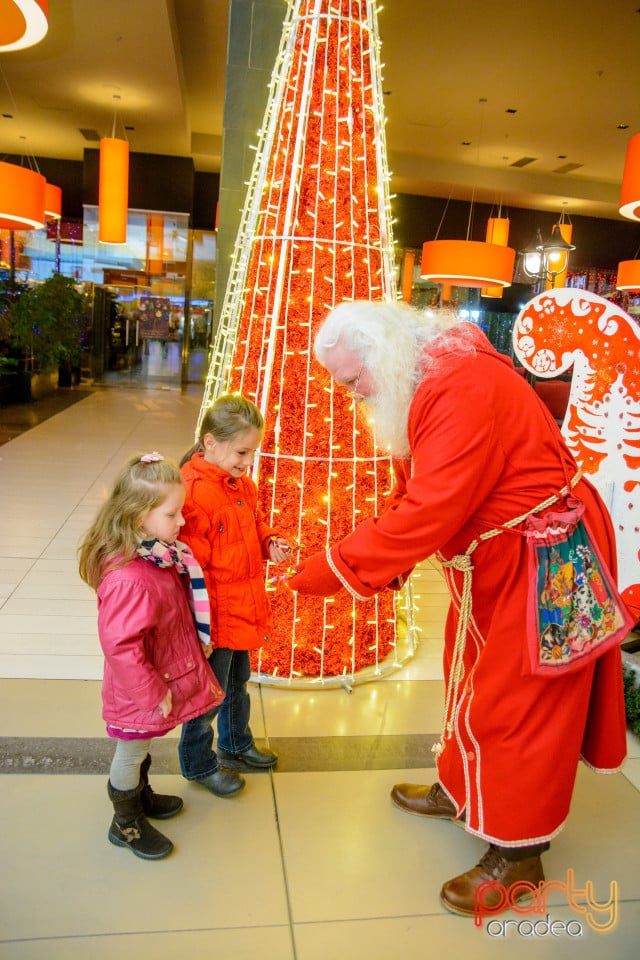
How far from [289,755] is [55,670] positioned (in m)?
1.11

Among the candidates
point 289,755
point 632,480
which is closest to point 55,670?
point 289,755

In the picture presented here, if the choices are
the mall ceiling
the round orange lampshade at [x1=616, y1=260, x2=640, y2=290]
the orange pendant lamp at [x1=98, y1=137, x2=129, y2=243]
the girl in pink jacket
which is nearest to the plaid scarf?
the girl in pink jacket

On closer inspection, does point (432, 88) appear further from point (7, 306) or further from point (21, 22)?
point (21, 22)

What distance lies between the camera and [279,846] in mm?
2064

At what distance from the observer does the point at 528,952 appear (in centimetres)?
178

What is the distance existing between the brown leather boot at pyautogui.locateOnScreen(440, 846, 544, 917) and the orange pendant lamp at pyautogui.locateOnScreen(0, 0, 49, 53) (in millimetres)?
3090

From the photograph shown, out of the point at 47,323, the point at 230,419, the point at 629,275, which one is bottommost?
the point at 230,419

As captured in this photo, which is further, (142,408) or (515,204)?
(515,204)

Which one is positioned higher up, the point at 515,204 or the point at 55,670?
the point at 515,204

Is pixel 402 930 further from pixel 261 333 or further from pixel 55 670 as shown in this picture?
pixel 261 333

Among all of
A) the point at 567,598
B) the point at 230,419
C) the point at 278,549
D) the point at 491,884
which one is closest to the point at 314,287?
the point at 230,419

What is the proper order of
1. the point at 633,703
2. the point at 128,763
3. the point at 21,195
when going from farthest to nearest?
the point at 21,195, the point at 633,703, the point at 128,763

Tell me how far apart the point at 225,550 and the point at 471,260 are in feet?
25.0

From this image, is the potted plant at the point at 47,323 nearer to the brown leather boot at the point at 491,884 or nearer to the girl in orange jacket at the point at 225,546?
the girl in orange jacket at the point at 225,546
